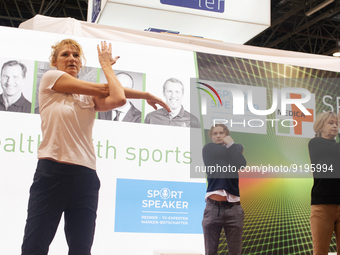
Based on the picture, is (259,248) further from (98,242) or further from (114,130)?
(114,130)

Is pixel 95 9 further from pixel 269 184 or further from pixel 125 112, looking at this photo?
pixel 269 184

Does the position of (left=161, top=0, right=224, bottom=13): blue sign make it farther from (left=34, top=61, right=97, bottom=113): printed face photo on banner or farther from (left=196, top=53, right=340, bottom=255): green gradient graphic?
(left=34, top=61, right=97, bottom=113): printed face photo on banner

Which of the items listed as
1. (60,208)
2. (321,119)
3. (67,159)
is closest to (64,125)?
(67,159)

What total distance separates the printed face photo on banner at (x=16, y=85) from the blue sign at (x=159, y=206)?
3.46ft

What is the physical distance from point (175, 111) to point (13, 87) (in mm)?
1432

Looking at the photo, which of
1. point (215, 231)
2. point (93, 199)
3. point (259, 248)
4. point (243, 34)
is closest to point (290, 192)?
point (259, 248)

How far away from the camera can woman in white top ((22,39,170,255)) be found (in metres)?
2.20

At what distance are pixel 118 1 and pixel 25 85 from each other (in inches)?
49.5

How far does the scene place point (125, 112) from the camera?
3.33 metres

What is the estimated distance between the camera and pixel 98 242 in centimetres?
308

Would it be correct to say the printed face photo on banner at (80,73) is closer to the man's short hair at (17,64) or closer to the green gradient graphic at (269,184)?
the man's short hair at (17,64)

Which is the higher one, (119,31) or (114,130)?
(119,31)

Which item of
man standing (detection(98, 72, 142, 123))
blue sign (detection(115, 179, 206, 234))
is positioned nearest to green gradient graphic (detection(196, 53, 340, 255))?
blue sign (detection(115, 179, 206, 234))

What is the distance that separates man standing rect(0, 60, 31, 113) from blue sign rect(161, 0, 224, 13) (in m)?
1.57
